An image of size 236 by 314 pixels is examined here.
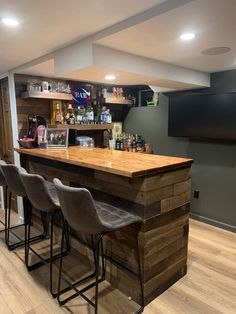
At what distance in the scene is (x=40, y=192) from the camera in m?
2.02

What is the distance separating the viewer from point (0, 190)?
4.20m

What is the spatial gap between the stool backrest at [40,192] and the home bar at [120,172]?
0.04 ft

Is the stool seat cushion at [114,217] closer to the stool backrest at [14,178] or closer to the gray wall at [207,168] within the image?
the stool backrest at [14,178]

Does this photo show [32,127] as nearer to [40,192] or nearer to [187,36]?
[40,192]

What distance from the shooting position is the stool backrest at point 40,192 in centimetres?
199

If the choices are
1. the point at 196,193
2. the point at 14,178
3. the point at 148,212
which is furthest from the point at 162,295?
the point at 196,193

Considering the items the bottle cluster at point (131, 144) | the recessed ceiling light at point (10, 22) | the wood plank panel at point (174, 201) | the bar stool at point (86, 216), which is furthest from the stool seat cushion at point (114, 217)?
the bottle cluster at point (131, 144)

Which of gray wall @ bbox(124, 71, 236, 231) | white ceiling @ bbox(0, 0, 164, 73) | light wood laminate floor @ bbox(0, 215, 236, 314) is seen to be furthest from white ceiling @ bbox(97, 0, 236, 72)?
light wood laminate floor @ bbox(0, 215, 236, 314)

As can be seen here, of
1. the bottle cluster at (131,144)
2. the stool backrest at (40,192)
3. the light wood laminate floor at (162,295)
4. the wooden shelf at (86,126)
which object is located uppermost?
the wooden shelf at (86,126)

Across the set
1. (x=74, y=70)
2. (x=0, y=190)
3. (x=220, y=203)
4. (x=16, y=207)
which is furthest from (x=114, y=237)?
(x=0, y=190)

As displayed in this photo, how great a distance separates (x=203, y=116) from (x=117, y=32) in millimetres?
2002

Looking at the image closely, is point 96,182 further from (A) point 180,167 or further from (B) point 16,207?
(B) point 16,207

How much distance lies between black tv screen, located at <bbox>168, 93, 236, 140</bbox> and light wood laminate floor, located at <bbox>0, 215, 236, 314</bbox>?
60.5 inches

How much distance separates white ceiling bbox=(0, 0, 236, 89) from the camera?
1521 mm
